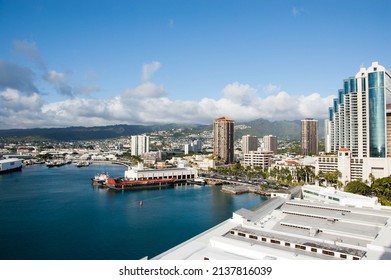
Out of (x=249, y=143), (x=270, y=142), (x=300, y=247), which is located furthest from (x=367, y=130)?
(x=270, y=142)

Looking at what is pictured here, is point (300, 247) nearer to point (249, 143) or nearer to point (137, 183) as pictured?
point (137, 183)

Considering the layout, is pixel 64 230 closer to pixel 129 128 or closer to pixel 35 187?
pixel 35 187

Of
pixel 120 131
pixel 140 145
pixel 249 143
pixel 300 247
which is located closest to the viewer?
pixel 300 247

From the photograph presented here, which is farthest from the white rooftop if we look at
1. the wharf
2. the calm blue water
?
the wharf
